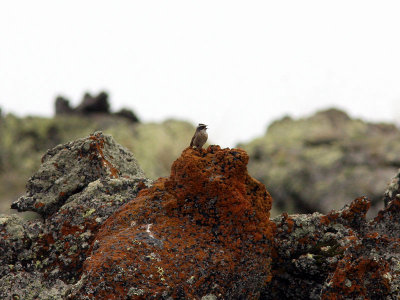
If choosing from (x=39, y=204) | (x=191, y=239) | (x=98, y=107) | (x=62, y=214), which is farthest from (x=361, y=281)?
(x=98, y=107)

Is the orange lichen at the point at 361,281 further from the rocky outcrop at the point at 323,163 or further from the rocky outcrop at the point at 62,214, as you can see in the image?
the rocky outcrop at the point at 323,163

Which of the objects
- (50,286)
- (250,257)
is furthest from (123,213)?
(250,257)

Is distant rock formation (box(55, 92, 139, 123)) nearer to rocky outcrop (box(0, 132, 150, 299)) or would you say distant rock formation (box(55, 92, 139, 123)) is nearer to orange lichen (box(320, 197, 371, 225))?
rocky outcrop (box(0, 132, 150, 299))

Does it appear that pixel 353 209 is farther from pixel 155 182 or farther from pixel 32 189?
pixel 32 189

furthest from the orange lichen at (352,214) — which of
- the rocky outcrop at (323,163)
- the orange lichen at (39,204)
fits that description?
the rocky outcrop at (323,163)

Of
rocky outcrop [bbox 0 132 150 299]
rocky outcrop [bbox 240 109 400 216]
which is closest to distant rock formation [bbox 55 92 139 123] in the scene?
rocky outcrop [bbox 240 109 400 216]

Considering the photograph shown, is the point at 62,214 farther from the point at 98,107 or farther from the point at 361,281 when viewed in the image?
the point at 98,107
